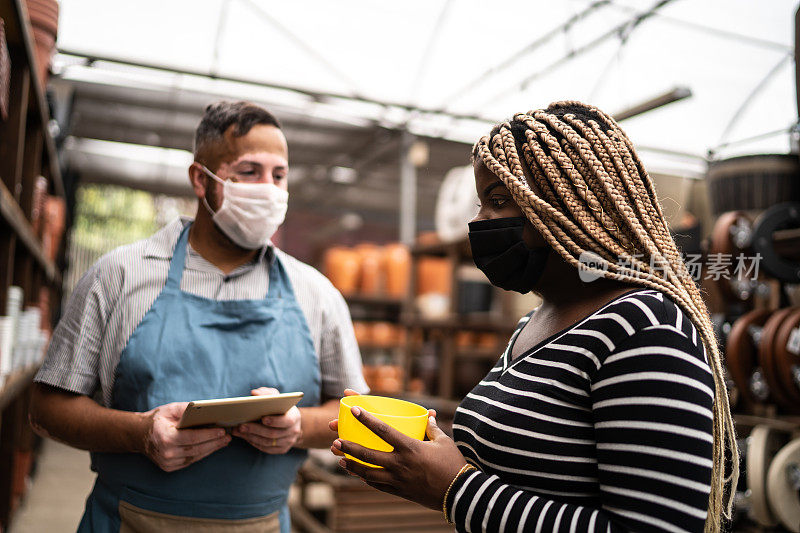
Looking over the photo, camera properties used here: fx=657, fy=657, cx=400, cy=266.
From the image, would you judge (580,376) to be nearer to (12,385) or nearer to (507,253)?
(507,253)

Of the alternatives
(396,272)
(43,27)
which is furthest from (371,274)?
(43,27)

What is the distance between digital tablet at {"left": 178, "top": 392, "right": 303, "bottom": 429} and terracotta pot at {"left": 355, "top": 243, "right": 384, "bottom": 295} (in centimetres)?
565

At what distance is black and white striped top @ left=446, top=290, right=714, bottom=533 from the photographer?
99 cm

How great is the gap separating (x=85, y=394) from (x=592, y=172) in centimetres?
138

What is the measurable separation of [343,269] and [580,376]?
6.17 metres

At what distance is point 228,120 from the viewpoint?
6.18ft

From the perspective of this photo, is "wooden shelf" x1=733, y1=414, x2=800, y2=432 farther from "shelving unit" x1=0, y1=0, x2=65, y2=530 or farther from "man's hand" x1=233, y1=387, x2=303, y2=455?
"shelving unit" x1=0, y1=0, x2=65, y2=530

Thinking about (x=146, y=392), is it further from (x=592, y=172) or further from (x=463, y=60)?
(x=463, y=60)

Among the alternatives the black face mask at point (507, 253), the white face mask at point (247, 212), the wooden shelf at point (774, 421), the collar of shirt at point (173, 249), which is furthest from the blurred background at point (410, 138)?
the white face mask at point (247, 212)

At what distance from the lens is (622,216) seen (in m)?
1.19

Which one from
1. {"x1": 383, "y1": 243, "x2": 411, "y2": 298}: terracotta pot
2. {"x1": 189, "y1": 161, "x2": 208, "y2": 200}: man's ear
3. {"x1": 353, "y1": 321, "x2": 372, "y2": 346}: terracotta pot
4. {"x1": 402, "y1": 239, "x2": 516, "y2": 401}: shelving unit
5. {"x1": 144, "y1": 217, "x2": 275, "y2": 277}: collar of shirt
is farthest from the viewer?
{"x1": 353, "y1": 321, "x2": 372, "y2": 346}: terracotta pot

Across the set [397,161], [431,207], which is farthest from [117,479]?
[431,207]

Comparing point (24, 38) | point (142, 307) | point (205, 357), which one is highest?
point (24, 38)

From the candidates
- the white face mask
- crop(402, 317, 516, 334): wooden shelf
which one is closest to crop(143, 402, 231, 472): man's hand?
the white face mask
